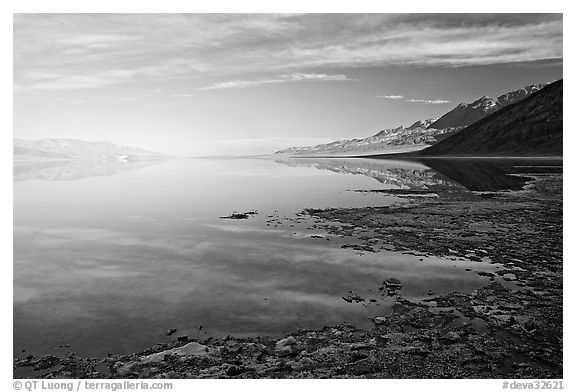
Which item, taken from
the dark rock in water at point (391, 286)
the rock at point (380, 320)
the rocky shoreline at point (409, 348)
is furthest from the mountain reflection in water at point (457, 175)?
the rock at point (380, 320)

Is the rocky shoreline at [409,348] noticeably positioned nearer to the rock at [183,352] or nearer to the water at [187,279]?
the rock at [183,352]

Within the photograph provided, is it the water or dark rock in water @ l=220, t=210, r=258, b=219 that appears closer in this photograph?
the water

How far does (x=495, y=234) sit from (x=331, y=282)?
964 cm

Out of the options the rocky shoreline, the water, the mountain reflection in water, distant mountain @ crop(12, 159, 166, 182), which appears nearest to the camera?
the rocky shoreline

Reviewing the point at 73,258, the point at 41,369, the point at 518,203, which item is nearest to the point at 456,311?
the point at 41,369

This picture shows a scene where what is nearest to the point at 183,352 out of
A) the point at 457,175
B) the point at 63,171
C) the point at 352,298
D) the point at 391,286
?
the point at 352,298

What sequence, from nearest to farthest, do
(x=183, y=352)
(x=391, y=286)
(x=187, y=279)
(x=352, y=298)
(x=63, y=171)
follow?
(x=183, y=352) < (x=352, y=298) < (x=391, y=286) < (x=187, y=279) < (x=63, y=171)

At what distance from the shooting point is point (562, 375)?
24.5 ft

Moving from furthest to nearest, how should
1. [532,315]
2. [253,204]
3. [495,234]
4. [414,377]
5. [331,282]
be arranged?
1. [253,204]
2. [495,234]
3. [331,282]
4. [532,315]
5. [414,377]

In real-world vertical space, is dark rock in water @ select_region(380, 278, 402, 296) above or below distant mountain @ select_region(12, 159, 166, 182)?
below

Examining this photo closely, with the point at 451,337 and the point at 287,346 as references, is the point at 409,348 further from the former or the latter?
the point at 287,346

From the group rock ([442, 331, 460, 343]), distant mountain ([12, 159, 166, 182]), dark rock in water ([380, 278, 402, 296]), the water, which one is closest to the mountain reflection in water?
the water

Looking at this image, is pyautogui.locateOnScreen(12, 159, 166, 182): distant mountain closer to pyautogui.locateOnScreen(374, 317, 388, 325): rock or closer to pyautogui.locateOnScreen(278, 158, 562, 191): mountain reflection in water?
pyautogui.locateOnScreen(278, 158, 562, 191): mountain reflection in water

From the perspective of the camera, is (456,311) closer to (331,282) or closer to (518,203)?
(331,282)
